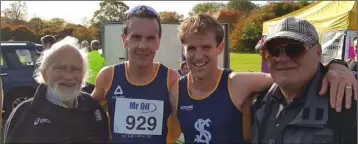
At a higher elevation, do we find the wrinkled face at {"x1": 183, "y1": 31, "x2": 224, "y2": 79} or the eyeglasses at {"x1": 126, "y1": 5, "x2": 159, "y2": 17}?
the eyeglasses at {"x1": 126, "y1": 5, "x2": 159, "y2": 17}

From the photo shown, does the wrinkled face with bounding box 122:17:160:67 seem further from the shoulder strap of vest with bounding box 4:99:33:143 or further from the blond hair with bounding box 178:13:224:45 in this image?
the shoulder strap of vest with bounding box 4:99:33:143

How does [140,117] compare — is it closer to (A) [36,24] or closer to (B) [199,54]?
(B) [199,54]

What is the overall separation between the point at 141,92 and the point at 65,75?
1.76 feet

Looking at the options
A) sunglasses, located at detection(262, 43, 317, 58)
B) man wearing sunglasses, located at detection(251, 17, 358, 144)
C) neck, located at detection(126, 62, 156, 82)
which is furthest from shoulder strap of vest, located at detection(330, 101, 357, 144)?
neck, located at detection(126, 62, 156, 82)

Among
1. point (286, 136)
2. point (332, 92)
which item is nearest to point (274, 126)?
point (286, 136)

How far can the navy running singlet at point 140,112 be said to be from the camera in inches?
107

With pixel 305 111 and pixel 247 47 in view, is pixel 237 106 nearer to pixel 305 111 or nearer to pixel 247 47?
pixel 305 111

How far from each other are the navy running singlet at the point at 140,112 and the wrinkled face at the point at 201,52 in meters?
0.34

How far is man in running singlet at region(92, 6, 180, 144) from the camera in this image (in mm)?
2730

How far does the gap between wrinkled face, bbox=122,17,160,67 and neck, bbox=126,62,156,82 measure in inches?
1.2

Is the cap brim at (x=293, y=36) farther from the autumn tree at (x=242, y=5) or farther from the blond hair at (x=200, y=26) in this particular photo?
the autumn tree at (x=242, y=5)

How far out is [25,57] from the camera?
9039 millimetres

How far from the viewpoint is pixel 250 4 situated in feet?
199

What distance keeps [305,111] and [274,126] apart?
0.60 feet
